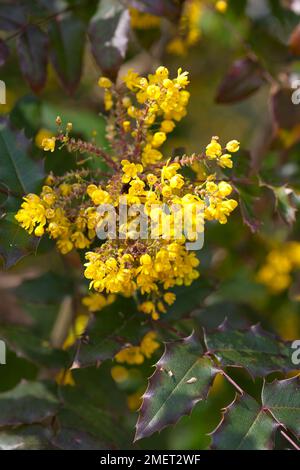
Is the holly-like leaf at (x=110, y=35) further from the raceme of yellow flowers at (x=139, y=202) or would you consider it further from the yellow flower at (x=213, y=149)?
the yellow flower at (x=213, y=149)

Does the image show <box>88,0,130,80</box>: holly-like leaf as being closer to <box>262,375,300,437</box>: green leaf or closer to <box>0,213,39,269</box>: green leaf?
<box>0,213,39,269</box>: green leaf

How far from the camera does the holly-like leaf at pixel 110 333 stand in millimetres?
1247

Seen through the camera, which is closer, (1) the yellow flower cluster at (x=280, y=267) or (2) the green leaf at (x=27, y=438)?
(2) the green leaf at (x=27, y=438)

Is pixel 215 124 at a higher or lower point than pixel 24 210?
lower

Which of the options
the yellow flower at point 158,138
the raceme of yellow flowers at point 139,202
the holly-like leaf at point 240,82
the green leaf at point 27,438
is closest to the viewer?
the raceme of yellow flowers at point 139,202

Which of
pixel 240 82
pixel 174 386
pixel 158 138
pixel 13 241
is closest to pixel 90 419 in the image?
pixel 174 386

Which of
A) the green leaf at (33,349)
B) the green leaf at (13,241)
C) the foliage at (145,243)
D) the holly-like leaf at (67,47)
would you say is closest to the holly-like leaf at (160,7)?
the foliage at (145,243)

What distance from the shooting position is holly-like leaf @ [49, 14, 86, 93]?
1.51 m

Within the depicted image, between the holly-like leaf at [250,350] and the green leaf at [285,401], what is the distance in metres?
0.04

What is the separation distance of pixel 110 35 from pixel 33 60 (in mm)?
176

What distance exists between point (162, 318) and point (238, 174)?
1.15 feet

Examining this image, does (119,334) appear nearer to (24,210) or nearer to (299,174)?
(24,210)

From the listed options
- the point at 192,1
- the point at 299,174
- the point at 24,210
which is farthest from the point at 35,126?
the point at 299,174

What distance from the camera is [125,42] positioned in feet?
4.64
